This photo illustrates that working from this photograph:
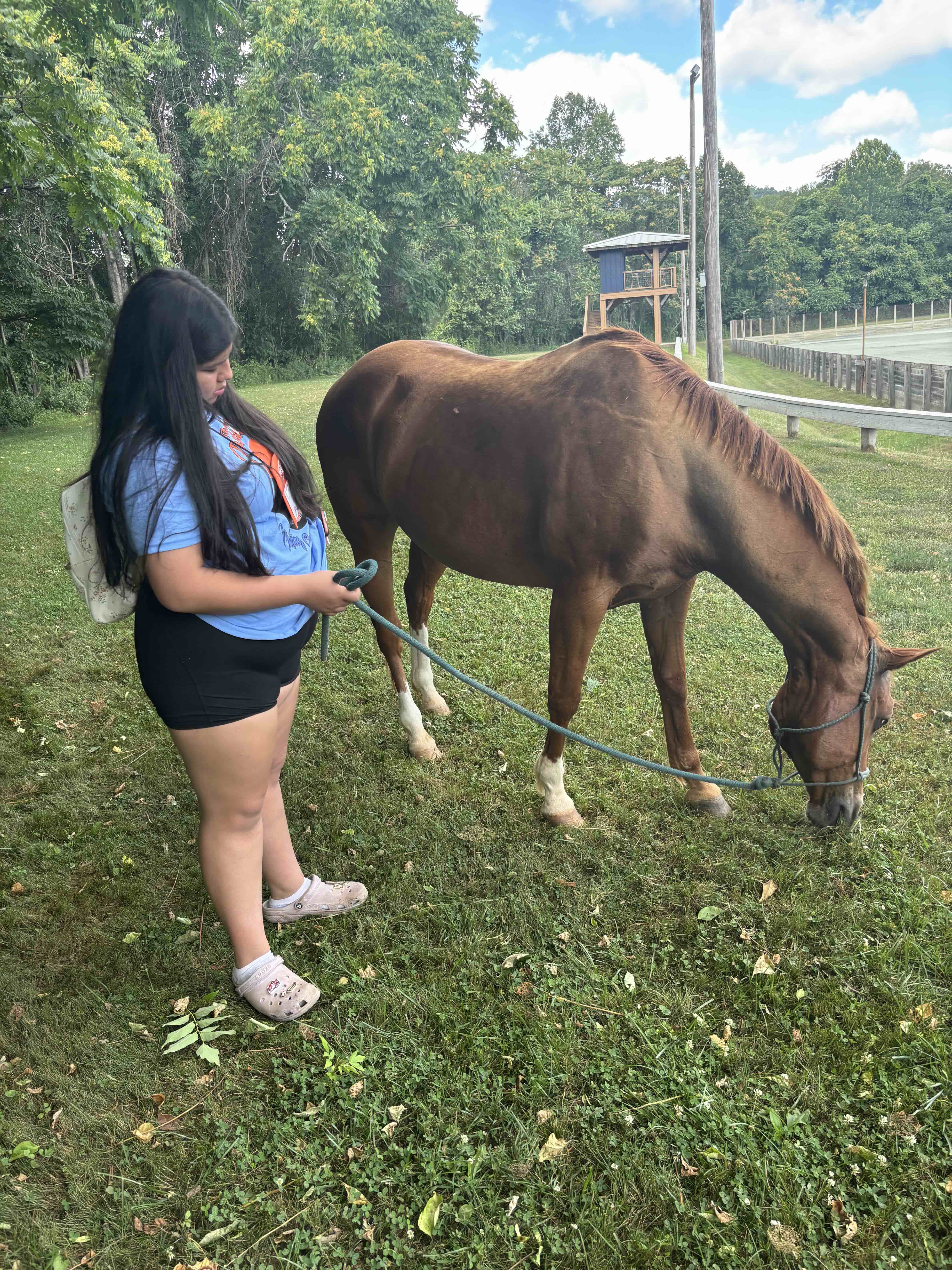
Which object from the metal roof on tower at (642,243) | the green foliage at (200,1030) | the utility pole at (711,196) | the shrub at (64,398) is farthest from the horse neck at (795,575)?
the metal roof on tower at (642,243)

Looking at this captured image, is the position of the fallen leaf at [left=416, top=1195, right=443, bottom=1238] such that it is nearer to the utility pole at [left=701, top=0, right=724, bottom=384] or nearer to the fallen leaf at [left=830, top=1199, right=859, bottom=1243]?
the fallen leaf at [left=830, top=1199, right=859, bottom=1243]

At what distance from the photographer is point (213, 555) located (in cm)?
179

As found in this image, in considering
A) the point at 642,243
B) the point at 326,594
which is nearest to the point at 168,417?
the point at 326,594

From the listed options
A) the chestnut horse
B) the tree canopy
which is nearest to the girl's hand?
the chestnut horse

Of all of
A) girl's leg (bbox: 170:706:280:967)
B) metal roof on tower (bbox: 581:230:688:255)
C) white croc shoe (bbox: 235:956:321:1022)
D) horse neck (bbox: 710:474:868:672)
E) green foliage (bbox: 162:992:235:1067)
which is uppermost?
metal roof on tower (bbox: 581:230:688:255)

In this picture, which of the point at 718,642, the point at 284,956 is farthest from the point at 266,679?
the point at 718,642

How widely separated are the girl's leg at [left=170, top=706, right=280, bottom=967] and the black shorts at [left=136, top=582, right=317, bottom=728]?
0.15 feet

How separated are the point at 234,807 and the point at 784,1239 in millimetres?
1677

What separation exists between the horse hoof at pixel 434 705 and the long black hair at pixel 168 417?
2432 millimetres

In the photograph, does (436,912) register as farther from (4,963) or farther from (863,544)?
(863,544)

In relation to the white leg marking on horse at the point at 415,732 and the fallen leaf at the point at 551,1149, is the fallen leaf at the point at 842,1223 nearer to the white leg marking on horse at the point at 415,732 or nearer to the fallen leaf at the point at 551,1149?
the fallen leaf at the point at 551,1149

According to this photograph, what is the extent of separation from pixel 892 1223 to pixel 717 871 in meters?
1.23

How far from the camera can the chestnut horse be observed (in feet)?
8.43

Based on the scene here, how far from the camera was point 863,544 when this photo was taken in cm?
623
